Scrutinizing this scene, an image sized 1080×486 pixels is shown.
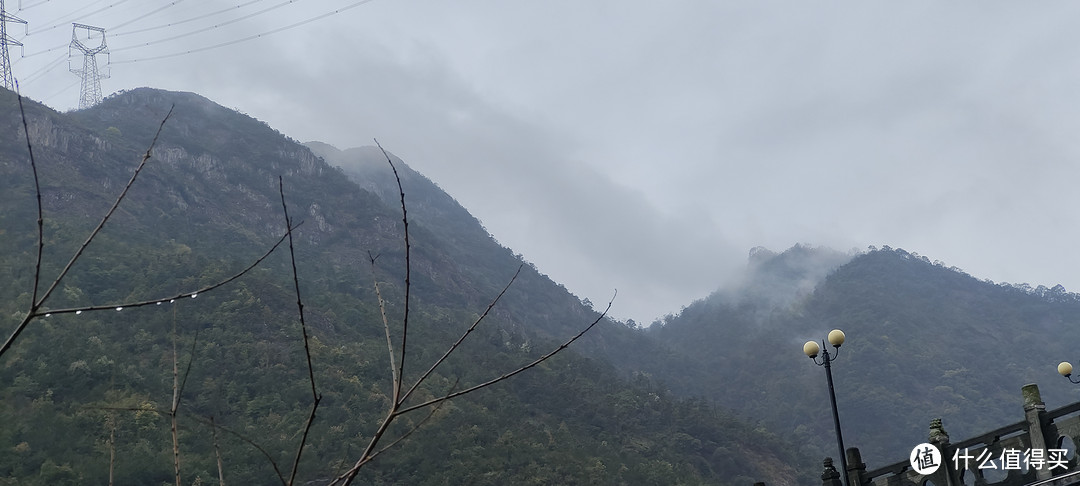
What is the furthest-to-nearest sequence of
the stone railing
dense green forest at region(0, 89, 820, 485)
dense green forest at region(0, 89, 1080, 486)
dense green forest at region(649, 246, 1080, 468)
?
dense green forest at region(649, 246, 1080, 468) < dense green forest at region(0, 89, 1080, 486) < dense green forest at region(0, 89, 820, 485) < the stone railing

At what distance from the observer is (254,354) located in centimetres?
6325

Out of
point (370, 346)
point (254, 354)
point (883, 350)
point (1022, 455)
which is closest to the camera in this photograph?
point (1022, 455)

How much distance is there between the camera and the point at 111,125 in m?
112

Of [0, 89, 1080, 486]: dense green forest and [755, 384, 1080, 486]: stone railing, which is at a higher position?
[0, 89, 1080, 486]: dense green forest

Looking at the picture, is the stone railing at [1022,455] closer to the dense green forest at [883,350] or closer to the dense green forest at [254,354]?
the dense green forest at [254,354]

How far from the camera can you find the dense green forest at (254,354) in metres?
46.6

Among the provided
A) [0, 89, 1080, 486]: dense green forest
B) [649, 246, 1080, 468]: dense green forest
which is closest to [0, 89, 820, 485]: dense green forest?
[0, 89, 1080, 486]: dense green forest

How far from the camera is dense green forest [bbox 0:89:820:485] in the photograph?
46625 mm

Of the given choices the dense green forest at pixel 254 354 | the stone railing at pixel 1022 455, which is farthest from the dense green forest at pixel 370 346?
the stone railing at pixel 1022 455

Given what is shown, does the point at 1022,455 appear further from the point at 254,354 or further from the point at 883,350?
the point at 883,350

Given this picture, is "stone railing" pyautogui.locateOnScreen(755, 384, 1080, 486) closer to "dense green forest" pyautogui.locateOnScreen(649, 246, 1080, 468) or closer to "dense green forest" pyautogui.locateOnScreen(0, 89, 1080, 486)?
"dense green forest" pyautogui.locateOnScreen(0, 89, 1080, 486)

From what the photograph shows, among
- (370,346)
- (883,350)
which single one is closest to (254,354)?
(370,346)

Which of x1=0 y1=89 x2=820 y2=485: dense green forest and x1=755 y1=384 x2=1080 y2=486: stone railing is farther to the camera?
x1=0 y1=89 x2=820 y2=485: dense green forest

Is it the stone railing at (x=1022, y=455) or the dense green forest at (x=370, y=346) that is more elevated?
the dense green forest at (x=370, y=346)
